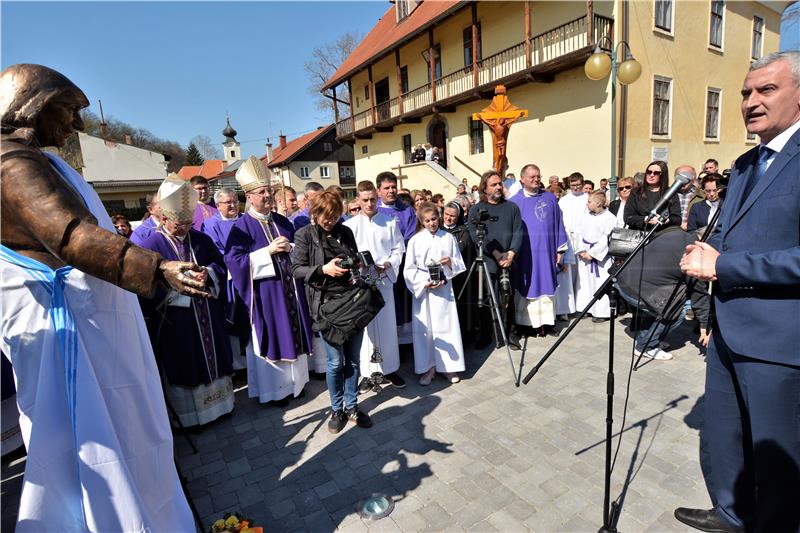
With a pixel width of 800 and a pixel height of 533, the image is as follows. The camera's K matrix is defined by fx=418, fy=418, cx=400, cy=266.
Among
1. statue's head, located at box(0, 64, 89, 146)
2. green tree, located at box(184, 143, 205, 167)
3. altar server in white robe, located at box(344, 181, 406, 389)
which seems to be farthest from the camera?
green tree, located at box(184, 143, 205, 167)

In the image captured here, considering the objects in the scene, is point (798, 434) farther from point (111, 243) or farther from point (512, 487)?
point (111, 243)

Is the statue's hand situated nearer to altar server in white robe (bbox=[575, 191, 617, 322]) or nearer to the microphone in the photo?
the microphone

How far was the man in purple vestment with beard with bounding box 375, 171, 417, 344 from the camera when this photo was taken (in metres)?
4.89

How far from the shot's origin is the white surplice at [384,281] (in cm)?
418

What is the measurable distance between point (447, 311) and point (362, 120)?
22.8 metres

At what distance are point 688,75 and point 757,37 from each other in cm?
594

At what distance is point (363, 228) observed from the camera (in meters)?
4.20


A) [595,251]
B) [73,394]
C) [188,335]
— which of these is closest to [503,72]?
[595,251]

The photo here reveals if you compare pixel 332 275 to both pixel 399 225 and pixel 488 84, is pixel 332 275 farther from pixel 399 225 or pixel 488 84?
pixel 488 84

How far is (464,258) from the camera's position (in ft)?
16.4

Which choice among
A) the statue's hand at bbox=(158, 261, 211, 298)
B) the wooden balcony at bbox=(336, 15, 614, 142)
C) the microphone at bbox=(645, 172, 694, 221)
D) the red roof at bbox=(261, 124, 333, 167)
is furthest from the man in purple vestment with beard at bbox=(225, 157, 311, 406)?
the red roof at bbox=(261, 124, 333, 167)

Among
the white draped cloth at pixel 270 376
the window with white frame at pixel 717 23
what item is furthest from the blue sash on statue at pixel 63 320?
the window with white frame at pixel 717 23

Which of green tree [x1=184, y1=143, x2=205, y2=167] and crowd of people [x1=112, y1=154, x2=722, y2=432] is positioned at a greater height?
green tree [x1=184, y1=143, x2=205, y2=167]

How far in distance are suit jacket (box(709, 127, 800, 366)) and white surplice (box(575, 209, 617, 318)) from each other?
157 inches
